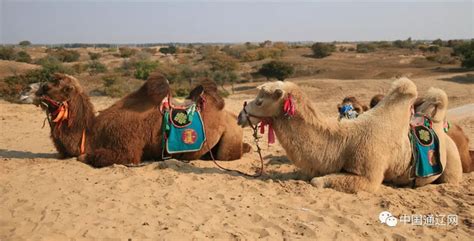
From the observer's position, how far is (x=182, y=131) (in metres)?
6.97

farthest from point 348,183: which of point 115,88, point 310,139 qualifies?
point 115,88

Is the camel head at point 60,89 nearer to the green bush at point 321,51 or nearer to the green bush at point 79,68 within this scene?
the green bush at point 79,68

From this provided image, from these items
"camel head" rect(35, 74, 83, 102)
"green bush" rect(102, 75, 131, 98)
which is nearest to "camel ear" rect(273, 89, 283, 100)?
"camel head" rect(35, 74, 83, 102)

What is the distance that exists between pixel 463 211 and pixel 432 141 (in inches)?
44.1

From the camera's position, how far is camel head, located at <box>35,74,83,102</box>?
711 cm

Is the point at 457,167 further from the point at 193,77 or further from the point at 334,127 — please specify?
the point at 193,77

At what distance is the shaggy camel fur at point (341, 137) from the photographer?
5645 millimetres

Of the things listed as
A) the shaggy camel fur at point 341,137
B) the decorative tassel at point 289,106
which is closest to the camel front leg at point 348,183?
the shaggy camel fur at point 341,137

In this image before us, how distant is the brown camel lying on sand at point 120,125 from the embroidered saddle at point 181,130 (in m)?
0.13

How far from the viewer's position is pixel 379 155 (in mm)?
5656

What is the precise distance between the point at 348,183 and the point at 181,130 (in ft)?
9.13

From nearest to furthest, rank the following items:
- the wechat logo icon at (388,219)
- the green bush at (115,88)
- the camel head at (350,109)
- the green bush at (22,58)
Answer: the wechat logo icon at (388,219)
the camel head at (350,109)
the green bush at (115,88)
the green bush at (22,58)

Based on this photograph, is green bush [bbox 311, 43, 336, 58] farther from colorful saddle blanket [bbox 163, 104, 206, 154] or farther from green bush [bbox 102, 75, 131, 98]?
colorful saddle blanket [bbox 163, 104, 206, 154]

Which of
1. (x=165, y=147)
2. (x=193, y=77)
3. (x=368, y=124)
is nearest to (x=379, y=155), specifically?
(x=368, y=124)
